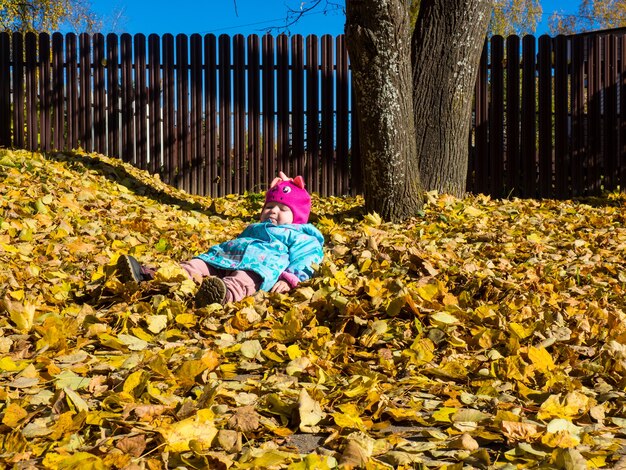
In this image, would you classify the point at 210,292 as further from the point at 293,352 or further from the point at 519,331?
the point at 519,331

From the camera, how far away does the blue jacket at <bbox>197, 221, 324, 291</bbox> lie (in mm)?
4266

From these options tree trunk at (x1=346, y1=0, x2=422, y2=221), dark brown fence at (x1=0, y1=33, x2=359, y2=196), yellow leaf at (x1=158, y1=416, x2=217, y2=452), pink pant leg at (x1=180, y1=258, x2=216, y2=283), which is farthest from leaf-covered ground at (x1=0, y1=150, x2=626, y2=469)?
dark brown fence at (x1=0, y1=33, x2=359, y2=196)

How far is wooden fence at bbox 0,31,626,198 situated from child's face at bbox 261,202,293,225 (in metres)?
5.12

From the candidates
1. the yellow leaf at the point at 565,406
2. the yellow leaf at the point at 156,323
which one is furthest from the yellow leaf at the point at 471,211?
the yellow leaf at the point at 565,406

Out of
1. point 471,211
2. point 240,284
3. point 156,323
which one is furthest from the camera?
point 471,211

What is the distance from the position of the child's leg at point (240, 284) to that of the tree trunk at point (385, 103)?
2540 mm

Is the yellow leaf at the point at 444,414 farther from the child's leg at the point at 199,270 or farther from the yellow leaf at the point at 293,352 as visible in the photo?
the child's leg at the point at 199,270

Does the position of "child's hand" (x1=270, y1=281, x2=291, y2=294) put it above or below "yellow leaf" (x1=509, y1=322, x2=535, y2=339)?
above

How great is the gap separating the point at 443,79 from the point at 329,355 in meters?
4.82

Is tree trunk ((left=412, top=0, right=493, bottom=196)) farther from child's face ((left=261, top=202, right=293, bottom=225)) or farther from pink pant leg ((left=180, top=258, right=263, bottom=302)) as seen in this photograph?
pink pant leg ((left=180, top=258, right=263, bottom=302))

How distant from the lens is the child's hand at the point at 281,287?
418 centimetres

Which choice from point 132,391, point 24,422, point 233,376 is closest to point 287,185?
point 233,376

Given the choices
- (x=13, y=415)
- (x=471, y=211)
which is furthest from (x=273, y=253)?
(x=471, y=211)

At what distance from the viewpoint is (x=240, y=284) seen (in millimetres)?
4121
